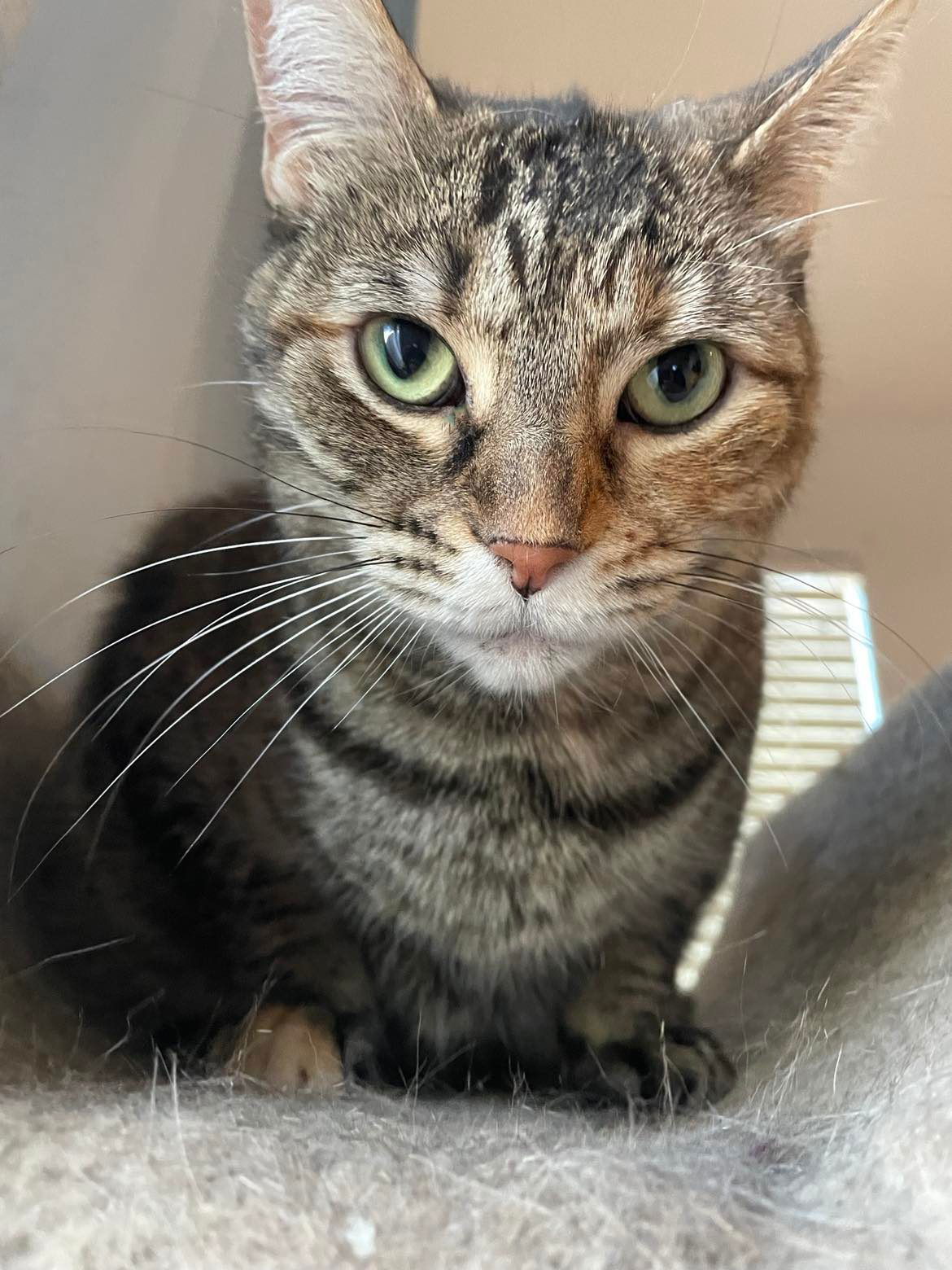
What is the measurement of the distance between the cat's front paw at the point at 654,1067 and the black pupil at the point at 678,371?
0.51 m

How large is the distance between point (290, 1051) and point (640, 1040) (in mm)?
298

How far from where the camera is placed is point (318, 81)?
Result: 820mm

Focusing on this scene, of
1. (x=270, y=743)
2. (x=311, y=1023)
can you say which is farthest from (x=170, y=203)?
(x=311, y=1023)

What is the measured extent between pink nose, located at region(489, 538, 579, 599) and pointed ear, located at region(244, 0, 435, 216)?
40 centimetres

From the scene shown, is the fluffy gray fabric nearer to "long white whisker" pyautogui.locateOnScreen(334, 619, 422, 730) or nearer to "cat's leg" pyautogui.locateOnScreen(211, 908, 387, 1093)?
"cat's leg" pyautogui.locateOnScreen(211, 908, 387, 1093)

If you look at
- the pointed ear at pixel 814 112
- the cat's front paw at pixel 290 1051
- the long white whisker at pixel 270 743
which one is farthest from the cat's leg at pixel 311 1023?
the pointed ear at pixel 814 112

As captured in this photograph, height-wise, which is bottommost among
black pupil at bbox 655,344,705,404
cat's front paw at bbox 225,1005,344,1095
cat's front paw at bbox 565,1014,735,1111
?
cat's front paw at bbox 225,1005,344,1095

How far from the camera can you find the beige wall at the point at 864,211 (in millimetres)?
914

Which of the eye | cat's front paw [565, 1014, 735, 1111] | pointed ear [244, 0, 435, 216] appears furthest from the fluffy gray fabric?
pointed ear [244, 0, 435, 216]

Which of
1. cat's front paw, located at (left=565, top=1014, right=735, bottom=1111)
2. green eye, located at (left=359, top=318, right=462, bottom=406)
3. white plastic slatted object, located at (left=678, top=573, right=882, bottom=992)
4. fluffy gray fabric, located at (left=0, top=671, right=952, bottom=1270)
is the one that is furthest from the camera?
white plastic slatted object, located at (left=678, top=573, right=882, bottom=992)

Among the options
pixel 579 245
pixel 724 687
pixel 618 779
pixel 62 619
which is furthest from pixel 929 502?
pixel 62 619

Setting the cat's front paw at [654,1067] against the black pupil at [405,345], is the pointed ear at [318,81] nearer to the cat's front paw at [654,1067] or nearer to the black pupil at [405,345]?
the black pupil at [405,345]

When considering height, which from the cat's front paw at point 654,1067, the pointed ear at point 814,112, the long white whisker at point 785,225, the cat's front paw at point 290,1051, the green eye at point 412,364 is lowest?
the cat's front paw at point 290,1051

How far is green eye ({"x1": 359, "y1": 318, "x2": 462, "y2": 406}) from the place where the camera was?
2.39 ft
